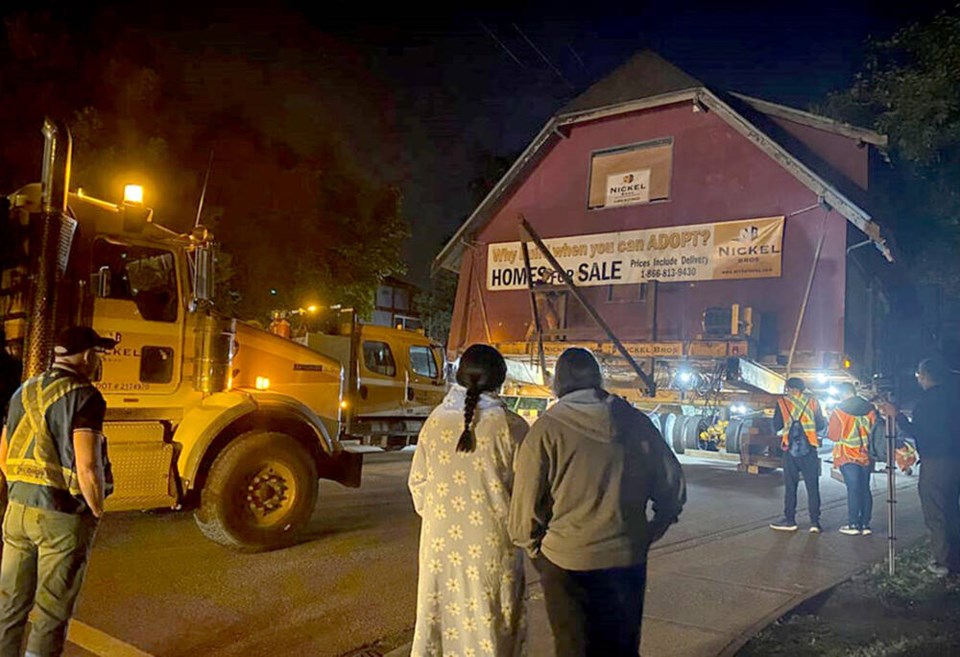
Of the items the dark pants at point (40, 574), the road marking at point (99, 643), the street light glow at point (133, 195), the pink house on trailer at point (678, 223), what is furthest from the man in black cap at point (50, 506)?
the pink house on trailer at point (678, 223)

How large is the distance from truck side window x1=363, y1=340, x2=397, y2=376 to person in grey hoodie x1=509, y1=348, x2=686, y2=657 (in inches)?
524

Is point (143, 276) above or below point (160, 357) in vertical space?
above

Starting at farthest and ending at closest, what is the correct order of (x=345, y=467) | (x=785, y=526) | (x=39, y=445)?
(x=785, y=526) < (x=345, y=467) < (x=39, y=445)

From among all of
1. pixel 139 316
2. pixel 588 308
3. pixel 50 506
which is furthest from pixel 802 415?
pixel 50 506

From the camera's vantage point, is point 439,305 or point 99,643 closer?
point 99,643

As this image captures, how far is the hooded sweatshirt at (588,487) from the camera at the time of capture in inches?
133

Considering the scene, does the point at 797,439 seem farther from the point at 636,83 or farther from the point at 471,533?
the point at 636,83

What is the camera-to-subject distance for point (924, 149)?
8.91 metres

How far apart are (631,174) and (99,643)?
1211cm

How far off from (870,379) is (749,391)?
77.6 inches

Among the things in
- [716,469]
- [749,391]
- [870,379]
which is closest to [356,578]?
[749,391]

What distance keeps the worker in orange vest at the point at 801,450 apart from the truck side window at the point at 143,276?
6.57 meters

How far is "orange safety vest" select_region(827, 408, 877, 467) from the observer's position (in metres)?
8.89

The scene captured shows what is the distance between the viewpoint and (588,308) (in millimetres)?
14000
